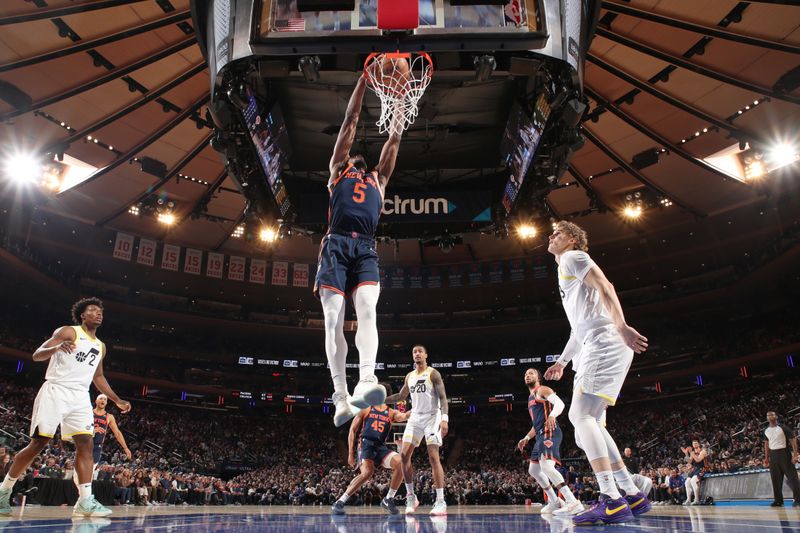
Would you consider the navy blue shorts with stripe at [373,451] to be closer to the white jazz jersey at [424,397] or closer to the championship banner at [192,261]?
the white jazz jersey at [424,397]

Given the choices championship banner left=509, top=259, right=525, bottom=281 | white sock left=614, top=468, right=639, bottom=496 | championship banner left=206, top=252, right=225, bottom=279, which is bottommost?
white sock left=614, top=468, right=639, bottom=496

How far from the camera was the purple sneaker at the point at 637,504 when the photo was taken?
4773 millimetres

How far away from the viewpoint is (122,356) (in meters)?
33.4

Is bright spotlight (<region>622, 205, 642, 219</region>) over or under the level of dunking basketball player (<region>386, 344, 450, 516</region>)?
over

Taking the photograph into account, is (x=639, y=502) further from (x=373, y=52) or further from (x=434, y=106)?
(x=434, y=106)

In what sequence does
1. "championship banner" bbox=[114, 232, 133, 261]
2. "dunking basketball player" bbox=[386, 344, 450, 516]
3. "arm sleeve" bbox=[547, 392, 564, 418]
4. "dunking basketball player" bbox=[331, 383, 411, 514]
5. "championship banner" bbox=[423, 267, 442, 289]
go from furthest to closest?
"championship banner" bbox=[423, 267, 442, 289]
"championship banner" bbox=[114, 232, 133, 261]
"dunking basketball player" bbox=[331, 383, 411, 514]
"arm sleeve" bbox=[547, 392, 564, 418]
"dunking basketball player" bbox=[386, 344, 450, 516]

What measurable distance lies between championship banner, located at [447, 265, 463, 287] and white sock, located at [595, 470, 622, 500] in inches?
1185

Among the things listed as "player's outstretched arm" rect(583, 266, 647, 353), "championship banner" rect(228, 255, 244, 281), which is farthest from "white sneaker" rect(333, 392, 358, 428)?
"championship banner" rect(228, 255, 244, 281)

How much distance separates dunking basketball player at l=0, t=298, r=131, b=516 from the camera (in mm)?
6105

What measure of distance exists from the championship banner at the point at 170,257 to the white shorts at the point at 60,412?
2504 centimetres

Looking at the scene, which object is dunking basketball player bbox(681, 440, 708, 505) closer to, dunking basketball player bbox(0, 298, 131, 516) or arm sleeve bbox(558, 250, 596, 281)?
arm sleeve bbox(558, 250, 596, 281)

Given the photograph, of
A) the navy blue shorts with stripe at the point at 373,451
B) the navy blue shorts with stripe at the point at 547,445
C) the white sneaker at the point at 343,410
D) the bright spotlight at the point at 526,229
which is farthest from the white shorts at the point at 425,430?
the bright spotlight at the point at 526,229

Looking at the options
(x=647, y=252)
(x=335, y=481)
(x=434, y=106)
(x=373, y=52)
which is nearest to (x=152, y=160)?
(x=434, y=106)

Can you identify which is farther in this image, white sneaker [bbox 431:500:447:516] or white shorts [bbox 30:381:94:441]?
white sneaker [bbox 431:500:447:516]
